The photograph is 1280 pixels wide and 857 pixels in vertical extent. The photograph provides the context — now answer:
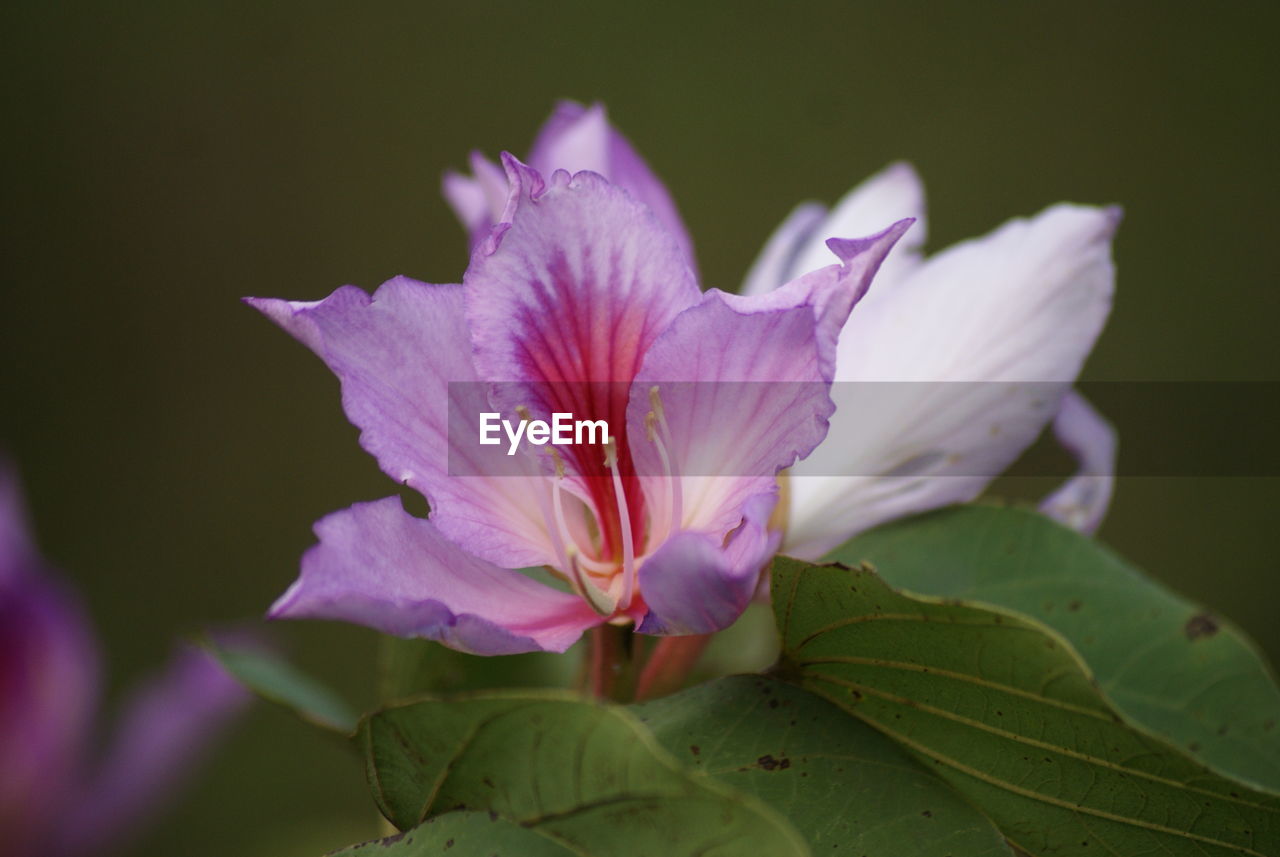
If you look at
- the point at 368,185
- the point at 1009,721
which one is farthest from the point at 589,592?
the point at 368,185

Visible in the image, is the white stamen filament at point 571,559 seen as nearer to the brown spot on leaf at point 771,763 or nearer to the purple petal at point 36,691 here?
the brown spot on leaf at point 771,763

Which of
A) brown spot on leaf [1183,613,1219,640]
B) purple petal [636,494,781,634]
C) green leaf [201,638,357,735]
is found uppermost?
purple petal [636,494,781,634]

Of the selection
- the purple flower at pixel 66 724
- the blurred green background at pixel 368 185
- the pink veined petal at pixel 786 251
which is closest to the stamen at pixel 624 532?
the pink veined petal at pixel 786 251

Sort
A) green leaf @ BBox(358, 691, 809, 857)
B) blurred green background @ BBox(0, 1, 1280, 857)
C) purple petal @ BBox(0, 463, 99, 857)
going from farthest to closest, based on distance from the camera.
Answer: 1. blurred green background @ BBox(0, 1, 1280, 857)
2. purple petal @ BBox(0, 463, 99, 857)
3. green leaf @ BBox(358, 691, 809, 857)

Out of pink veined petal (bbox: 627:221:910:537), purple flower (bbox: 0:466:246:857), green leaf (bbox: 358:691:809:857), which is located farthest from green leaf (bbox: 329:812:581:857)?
purple flower (bbox: 0:466:246:857)

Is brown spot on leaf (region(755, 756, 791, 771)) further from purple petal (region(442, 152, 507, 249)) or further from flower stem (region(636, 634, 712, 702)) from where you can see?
purple petal (region(442, 152, 507, 249))

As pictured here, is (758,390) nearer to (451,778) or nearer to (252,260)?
(451,778)

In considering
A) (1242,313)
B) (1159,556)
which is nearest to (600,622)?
(1159,556)
